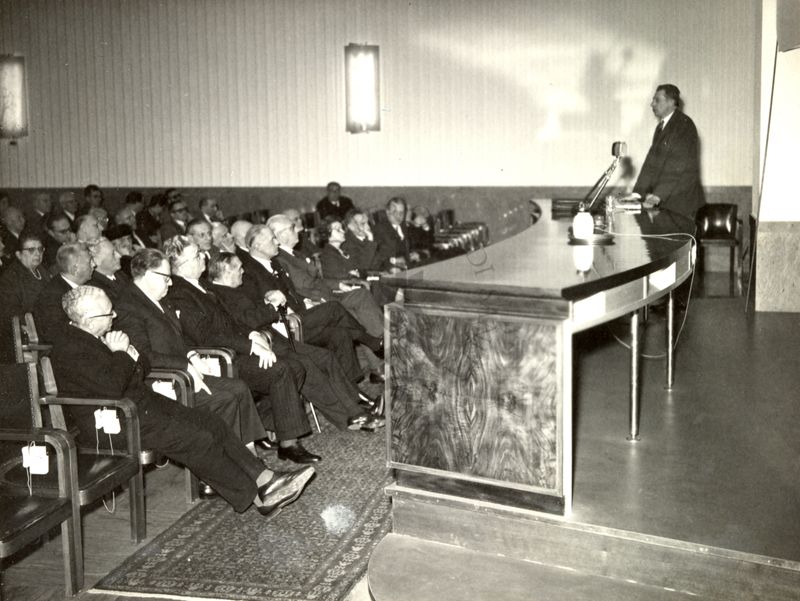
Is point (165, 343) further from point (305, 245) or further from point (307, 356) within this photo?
point (305, 245)

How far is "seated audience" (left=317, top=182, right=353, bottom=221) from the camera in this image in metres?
10.8

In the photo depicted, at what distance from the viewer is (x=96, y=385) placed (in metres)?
3.33

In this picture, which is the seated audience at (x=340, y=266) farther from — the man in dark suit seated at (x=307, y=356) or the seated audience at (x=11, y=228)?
the seated audience at (x=11, y=228)

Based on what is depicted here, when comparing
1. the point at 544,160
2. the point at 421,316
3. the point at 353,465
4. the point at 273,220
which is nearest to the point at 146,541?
the point at 353,465

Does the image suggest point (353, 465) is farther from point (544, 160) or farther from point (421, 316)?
point (544, 160)

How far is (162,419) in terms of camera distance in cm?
344

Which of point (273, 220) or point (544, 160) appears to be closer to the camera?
point (273, 220)

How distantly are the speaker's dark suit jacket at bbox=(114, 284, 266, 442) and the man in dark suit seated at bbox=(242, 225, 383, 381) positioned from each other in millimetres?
1081

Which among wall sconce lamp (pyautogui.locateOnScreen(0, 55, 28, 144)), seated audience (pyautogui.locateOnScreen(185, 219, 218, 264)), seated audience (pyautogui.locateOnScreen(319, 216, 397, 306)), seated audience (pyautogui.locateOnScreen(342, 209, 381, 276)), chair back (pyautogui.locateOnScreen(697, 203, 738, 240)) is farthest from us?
wall sconce lamp (pyautogui.locateOnScreen(0, 55, 28, 144))

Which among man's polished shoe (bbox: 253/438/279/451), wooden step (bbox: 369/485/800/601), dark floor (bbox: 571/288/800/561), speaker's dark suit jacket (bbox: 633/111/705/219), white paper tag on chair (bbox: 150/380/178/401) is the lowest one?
man's polished shoe (bbox: 253/438/279/451)

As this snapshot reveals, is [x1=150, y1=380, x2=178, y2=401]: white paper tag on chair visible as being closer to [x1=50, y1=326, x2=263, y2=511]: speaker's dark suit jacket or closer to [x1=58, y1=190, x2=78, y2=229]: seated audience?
[x1=50, y1=326, x2=263, y2=511]: speaker's dark suit jacket

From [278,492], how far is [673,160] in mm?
3455

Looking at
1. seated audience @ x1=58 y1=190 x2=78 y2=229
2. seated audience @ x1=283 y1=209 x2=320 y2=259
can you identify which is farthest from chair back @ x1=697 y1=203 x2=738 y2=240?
seated audience @ x1=58 y1=190 x2=78 y2=229

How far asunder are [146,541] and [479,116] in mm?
8465
